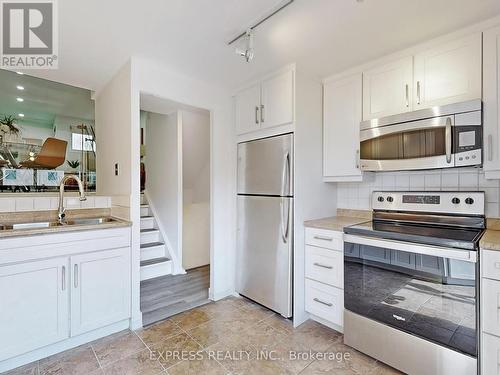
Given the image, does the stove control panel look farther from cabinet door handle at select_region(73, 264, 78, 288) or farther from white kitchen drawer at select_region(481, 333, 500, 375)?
cabinet door handle at select_region(73, 264, 78, 288)

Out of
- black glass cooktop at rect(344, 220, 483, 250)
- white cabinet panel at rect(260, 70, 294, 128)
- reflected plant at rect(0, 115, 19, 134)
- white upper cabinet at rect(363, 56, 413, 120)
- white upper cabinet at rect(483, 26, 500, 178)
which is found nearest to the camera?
black glass cooktop at rect(344, 220, 483, 250)

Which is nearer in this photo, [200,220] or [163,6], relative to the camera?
[163,6]

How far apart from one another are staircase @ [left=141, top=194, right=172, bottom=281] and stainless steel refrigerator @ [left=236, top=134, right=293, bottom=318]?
1194 millimetres

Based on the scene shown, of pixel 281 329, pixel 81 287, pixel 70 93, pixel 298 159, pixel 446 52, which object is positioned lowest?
pixel 281 329

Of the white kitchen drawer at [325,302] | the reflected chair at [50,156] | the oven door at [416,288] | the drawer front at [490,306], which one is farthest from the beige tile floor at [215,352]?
the reflected chair at [50,156]

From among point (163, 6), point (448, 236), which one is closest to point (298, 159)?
point (448, 236)

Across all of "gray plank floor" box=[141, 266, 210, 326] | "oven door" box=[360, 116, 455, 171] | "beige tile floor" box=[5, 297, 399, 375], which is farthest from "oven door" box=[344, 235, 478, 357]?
"gray plank floor" box=[141, 266, 210, 326]

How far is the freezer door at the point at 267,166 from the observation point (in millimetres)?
2191

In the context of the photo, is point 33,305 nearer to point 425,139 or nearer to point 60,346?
point 60,346

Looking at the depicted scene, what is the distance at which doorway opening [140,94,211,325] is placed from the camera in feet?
10.4

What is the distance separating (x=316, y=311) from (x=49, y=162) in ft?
12.4

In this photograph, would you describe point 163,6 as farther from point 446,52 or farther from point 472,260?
point 472,260

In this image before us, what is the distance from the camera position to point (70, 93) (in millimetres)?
3580

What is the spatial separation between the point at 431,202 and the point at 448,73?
95 cm
